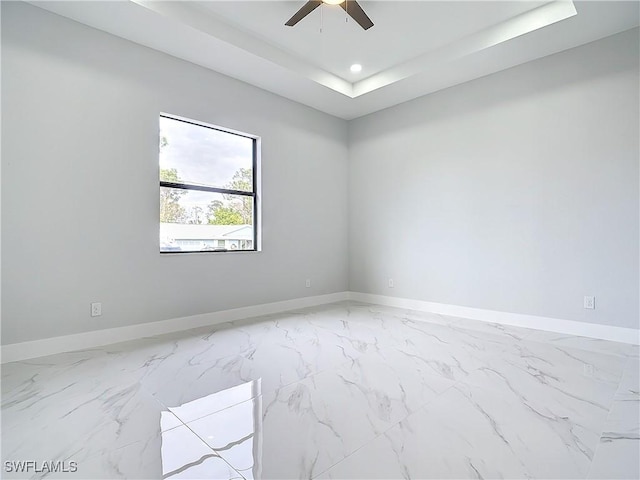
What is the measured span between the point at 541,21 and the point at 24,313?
5.10 meters

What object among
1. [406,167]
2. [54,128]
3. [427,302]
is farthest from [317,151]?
[54,128]

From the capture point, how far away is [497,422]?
1779 mm

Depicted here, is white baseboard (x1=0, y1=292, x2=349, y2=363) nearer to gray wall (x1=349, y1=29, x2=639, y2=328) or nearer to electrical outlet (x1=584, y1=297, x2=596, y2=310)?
gray wall (x1=349, y1=29, x2=639, y2=328)

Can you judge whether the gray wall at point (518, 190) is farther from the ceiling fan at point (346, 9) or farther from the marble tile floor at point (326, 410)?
the ceiling fan at point (346, 9)

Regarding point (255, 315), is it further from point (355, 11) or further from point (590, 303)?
point (590, 303)

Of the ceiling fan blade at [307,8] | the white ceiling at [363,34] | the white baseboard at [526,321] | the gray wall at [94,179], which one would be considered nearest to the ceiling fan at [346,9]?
the ceiling fan blade at [307,8]

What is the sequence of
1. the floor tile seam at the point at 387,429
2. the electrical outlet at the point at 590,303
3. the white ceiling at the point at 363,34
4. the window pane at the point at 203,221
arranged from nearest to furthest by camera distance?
the floor tile seam at the point at 387,429
the white ceiling at the point at 363,34
the electrical outlet at the point at 590,303
the window pane at the point at 203,221

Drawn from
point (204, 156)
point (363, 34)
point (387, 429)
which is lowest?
point (387, 429)

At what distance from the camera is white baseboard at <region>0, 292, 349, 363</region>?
8.79ft

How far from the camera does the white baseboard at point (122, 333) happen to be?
2681 millimetres

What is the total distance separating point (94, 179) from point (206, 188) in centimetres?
112

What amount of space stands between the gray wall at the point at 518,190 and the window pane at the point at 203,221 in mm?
2003

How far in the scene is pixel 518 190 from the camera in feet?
12.4

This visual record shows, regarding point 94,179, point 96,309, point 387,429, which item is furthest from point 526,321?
point 94,179
